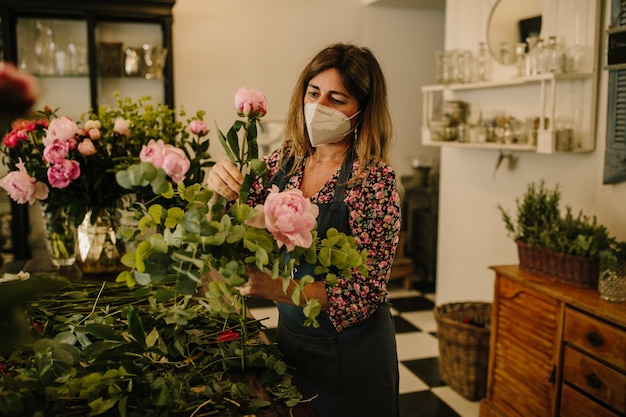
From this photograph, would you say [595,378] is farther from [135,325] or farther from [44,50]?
[44,50]

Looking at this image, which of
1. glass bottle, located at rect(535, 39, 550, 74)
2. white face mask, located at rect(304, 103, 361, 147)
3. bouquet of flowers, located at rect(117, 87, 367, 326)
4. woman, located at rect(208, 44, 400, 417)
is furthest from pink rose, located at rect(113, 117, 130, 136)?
glass bottle, located at rect(535, 39, 550, 74)

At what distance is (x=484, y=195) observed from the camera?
3.73 m

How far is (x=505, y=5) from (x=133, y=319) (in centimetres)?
298

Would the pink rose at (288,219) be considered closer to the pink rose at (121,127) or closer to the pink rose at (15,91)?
the pink rose at (15,91)

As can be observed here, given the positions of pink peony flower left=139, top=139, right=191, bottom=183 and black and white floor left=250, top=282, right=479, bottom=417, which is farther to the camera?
black and white floor left=250, top=282, right=479, bottom=417

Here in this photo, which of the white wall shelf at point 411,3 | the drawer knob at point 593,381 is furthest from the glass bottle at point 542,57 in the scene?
the white wall shelf at point 411,3

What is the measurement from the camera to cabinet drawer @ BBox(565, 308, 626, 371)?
215 centimetres

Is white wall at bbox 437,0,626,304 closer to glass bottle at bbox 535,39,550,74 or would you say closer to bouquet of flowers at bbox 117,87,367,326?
glass bottle at bbox 535,39,550,74

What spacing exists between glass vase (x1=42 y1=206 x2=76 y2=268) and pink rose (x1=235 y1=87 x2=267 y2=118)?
1168 mm

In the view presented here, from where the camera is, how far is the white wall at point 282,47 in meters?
4.72

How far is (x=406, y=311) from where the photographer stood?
458 cm

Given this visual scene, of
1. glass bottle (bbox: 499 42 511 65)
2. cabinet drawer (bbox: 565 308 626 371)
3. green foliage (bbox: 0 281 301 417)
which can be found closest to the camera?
green foliage (bbox: 0 281 301 417)

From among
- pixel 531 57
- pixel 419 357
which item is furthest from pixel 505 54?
pixel 419 357

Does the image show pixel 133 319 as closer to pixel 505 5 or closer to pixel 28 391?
pixel 28 391
